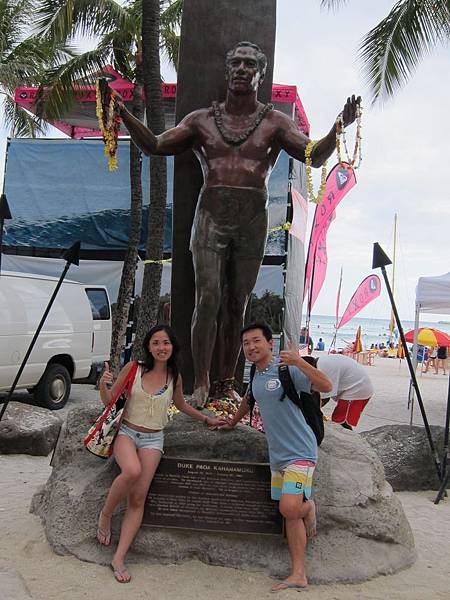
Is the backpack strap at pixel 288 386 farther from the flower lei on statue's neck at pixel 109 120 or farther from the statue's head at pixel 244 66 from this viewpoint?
the statue's head at pixel 244 66

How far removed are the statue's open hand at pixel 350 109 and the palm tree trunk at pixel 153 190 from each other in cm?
578

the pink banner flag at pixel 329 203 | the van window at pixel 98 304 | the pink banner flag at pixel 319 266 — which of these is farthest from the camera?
the pink banner flag at pixel 319 266

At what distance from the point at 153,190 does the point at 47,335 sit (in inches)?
117

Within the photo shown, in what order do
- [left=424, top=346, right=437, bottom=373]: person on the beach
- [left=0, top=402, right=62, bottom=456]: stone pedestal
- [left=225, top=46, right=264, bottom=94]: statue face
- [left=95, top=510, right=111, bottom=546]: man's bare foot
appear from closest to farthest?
[left=95, top=510, right=111, bottom=546]: man's bare foot, [left=225, top=46, right=264, bottom=94]: statue face, [left=0, top=402, right=62, bottom=456]: stone pedestal, [left=424, top=346, right=437, bottom=373]: person on the beach

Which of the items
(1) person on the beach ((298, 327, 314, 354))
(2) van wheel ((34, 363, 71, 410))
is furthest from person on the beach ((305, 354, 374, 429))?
(2) van wheel ((34, 363, 71, 410))

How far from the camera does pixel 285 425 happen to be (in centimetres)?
356

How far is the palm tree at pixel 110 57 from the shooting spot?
12.3 meters

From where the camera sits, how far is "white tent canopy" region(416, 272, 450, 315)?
11109 millimetres

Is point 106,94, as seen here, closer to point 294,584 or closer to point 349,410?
point 294,584

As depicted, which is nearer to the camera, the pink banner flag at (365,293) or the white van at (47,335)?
the white van at (47,335)

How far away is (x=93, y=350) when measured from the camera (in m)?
12.3

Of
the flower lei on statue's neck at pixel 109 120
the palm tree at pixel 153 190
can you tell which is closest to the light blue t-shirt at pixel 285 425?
the flower lei on statue's neck at pixel 109 120

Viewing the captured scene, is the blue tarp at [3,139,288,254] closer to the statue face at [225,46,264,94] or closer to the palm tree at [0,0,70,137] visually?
the palm tree at [0,0,70,137]

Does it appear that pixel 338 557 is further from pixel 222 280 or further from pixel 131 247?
pixel 131 247
